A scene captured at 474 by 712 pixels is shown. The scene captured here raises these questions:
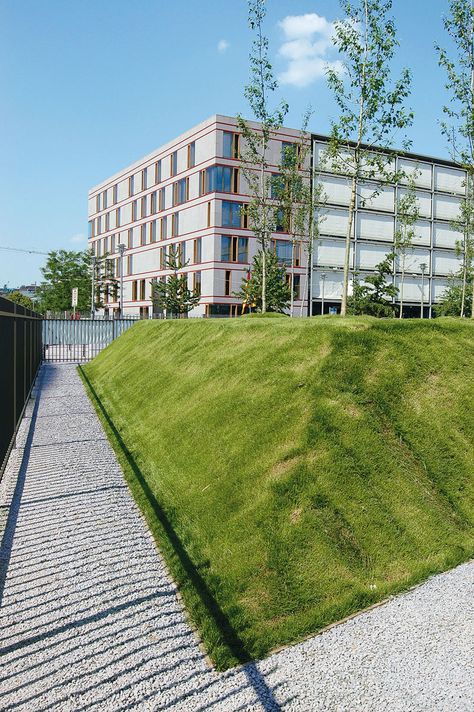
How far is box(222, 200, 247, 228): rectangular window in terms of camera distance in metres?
49.9

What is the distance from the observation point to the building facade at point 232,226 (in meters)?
49.9

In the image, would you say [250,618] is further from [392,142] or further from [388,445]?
[392,142]

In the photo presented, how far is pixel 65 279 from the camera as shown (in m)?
68.0

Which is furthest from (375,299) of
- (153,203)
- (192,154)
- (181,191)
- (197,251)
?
(153,203)

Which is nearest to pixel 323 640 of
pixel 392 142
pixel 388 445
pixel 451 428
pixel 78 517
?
pixel 388 445

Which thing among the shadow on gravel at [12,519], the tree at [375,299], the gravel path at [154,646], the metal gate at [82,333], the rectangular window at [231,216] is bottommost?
the gravel path at [154,646]

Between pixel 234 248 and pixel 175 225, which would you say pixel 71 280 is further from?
pixel 234 248

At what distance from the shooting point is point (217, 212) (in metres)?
49.6

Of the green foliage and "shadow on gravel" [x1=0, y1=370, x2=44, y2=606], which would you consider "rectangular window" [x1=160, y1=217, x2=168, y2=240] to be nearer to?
the green foliage

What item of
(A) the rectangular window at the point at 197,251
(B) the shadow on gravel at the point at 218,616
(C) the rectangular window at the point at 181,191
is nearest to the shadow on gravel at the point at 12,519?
(B) the shadow on gravel at the point at 218,616

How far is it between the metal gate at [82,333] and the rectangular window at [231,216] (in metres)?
21.3

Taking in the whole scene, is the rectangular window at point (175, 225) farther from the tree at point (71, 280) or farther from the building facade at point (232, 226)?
the tree at point (71, 280)

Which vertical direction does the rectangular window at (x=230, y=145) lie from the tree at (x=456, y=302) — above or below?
above

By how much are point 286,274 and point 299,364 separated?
44.6m
